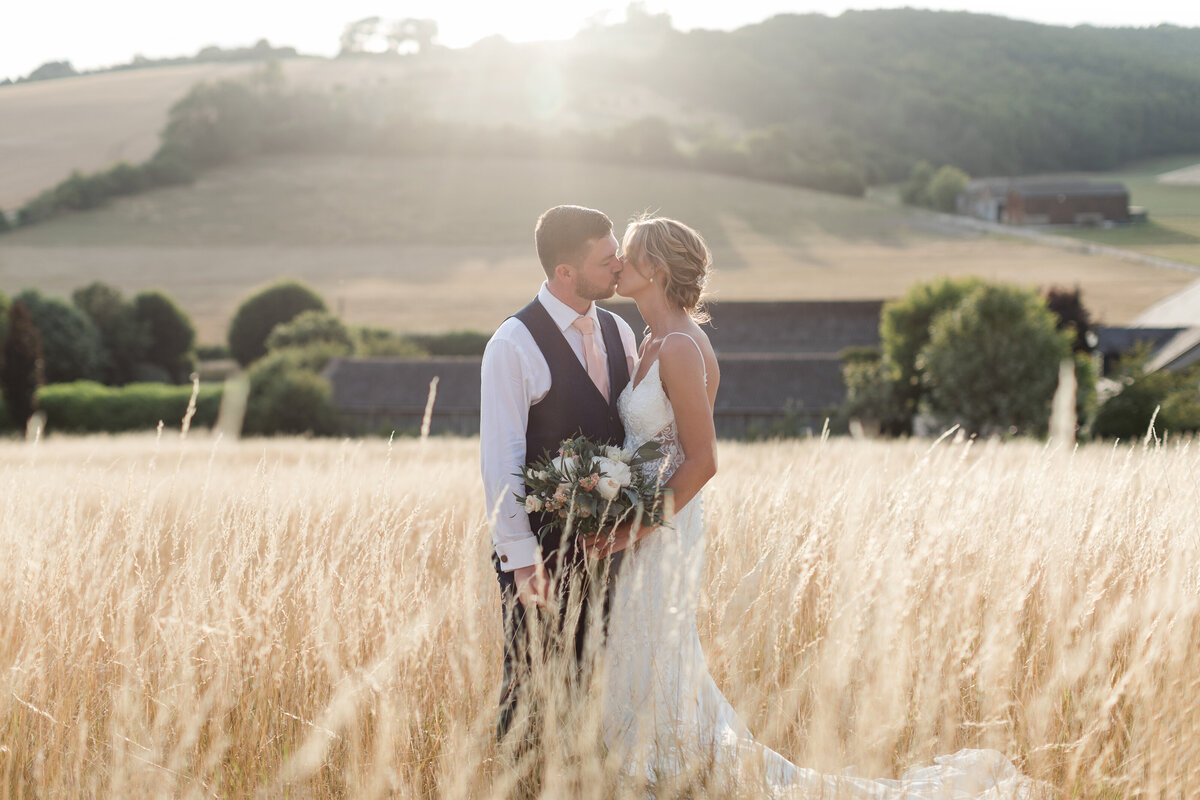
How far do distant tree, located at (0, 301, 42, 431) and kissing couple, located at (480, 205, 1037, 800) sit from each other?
1499 inches

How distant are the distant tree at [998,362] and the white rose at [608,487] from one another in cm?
2477

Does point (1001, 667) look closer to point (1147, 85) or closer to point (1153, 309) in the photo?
point (1153, 309)

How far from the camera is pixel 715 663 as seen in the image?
11.6 ft

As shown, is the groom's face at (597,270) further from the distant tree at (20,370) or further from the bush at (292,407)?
the distant tree at (20,370)

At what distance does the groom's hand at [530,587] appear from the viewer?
2.97 m

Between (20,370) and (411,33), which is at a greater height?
(411,33)

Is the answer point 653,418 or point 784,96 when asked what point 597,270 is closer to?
point 653,418

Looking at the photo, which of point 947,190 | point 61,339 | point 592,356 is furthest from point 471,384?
point 947,190

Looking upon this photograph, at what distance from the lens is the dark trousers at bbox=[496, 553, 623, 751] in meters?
2.92

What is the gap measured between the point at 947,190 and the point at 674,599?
92.7 m

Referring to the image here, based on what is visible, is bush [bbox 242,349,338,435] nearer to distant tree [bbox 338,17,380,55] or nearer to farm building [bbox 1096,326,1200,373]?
farm building [bbox 1096,326,1200,373]

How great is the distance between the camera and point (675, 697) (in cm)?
314

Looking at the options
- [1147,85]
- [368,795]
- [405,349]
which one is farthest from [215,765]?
[1147,85]

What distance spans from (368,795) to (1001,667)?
7.64 ft
